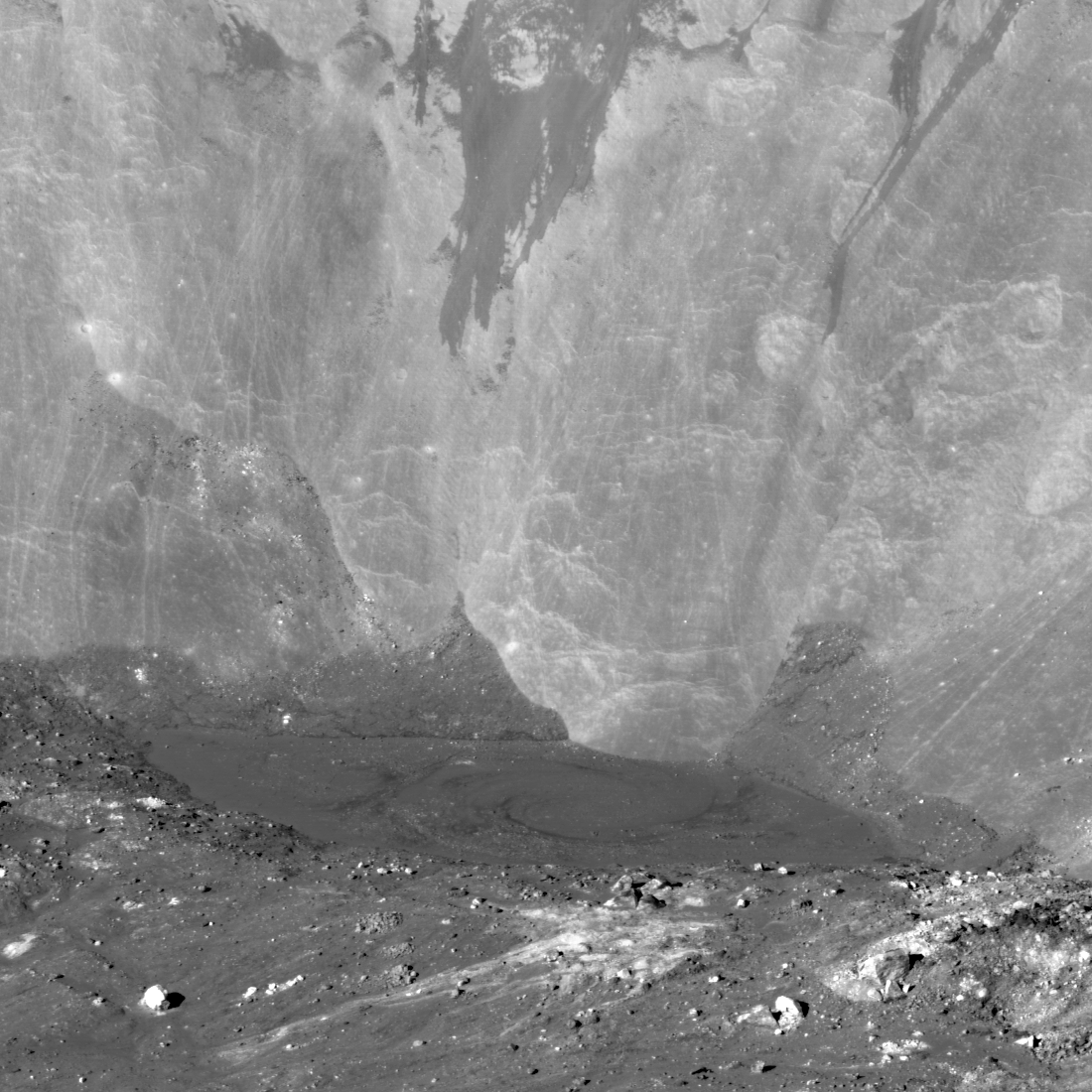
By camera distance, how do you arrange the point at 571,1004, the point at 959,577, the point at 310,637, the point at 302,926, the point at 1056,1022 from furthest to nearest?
the point at 310,637 → the point at 959,577 → the point at 302,926 → the point at 571,1004 → the point at 1056,1022

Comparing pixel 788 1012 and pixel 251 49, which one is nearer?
pixel 788 1012

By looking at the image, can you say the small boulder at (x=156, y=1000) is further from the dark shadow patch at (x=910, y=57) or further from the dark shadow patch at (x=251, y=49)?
the dark shadow patch at (x=910, y=57)

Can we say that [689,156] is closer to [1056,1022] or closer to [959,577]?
[959,577]

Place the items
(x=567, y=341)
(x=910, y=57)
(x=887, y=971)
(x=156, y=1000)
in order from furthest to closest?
(x=567, y=341) < (x=910, y=57) < (x=156, y=1000) < (x=887, y=971)

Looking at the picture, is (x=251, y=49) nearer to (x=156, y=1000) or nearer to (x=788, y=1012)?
(x=156, y=1000)

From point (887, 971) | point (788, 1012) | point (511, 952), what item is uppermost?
point (887, 971)

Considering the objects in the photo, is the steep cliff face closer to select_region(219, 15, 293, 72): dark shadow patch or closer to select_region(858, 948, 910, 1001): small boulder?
select_region(219, 15, 293, 72): dark shadow patch

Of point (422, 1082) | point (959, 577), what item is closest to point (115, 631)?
point (422, 1082)

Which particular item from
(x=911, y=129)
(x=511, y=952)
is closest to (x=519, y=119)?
(x=911, y=129)
